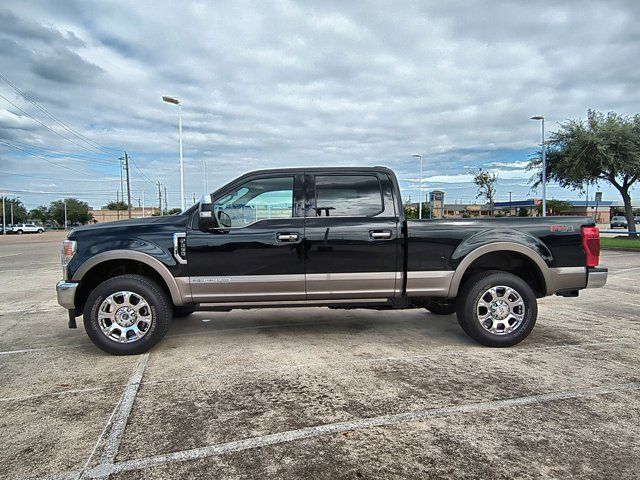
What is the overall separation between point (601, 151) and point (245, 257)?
78.7 feet

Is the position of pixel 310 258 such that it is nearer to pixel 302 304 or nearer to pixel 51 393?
pixel 302 304

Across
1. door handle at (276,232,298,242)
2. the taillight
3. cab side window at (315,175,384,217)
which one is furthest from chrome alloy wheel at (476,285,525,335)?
door handle at (276,232,298,242)

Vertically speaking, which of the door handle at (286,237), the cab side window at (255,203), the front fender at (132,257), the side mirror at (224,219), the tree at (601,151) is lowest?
the front fender at (132,257)

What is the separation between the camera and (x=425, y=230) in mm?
4766

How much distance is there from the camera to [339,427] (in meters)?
3.01

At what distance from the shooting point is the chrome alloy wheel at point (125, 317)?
4559mm

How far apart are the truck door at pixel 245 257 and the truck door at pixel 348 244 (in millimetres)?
163

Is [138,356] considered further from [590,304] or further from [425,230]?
[590,304]

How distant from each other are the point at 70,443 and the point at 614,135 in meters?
27.3

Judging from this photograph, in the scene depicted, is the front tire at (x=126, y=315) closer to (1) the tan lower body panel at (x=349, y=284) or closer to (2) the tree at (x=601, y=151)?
(1) the tan lower body panel at (x=349, y=284)

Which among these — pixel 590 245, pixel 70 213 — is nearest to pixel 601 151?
pixel 590 245

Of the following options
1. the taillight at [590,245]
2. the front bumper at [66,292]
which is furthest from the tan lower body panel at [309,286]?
the taillight at [590,245]

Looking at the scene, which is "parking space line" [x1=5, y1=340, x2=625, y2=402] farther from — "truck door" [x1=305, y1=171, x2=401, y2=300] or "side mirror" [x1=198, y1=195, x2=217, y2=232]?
"side mirror" [x1=198, y1=195, x2=217, y2=232]

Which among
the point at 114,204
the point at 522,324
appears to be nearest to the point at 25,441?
the point at 522,324
